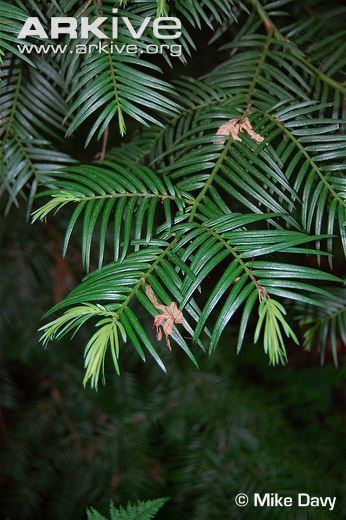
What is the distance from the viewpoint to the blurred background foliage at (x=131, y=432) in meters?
1.38

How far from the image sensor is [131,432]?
4.89 ft

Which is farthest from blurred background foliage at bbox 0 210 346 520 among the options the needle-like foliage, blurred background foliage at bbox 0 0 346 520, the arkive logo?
the arkive logo

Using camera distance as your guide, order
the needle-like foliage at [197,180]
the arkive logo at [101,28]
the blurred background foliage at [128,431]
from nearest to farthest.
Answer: the needle-like foliage at [197,180], the arkive logo at [101,28], the blurred background foliage at [128,431]

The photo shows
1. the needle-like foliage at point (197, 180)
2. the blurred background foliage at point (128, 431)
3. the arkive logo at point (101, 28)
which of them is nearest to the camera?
the needle-like foliage at point (197, 180)

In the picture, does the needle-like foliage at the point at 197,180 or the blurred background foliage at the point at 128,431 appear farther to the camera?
the blurred background foliage at the point at 128,431

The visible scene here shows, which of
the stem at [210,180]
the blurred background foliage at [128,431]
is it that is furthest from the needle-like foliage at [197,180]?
the blurred background foliage at [128,431]

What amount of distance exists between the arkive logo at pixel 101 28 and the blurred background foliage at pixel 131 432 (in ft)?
2.63

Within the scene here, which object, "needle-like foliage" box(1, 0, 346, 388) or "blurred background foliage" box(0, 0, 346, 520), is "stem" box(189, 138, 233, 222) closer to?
"needle-like foliage" box(1, 0, 346, 388)

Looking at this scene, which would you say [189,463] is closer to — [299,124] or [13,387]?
[13,387]

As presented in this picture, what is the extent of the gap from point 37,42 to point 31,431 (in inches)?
45.2

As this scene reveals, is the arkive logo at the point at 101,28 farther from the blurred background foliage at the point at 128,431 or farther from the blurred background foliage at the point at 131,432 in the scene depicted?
the blurred background foliage at the point at 131,432

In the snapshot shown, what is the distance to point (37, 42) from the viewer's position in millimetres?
724

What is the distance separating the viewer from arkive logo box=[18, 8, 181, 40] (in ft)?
2.09

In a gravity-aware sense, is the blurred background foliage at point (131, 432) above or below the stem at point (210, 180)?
below
